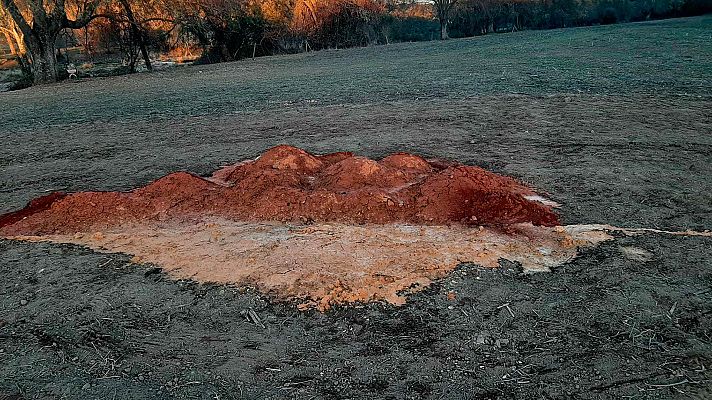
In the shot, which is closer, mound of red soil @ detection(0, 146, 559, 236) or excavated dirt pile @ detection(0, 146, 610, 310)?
excavated dirt pile @ detection(0, 146, 610, 310)

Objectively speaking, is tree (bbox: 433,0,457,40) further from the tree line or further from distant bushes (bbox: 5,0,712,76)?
distant bushes (bbox: 5,0,712,76)

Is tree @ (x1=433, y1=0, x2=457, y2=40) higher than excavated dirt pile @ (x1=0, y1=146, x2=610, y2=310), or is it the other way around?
tree @ (x1=433, y1=0, x2=457, y2=40)

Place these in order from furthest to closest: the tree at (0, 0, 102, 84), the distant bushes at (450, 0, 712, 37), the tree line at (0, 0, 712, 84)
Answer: the distant bushes at (450, 0, 712, 37) → the tree line at (0, 0, 712, 84) → the tree at (0, 0, 102, 84)

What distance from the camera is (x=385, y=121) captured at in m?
9.66

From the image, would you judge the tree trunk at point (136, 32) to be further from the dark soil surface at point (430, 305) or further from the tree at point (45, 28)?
the dark soil surface at point (430, 305)

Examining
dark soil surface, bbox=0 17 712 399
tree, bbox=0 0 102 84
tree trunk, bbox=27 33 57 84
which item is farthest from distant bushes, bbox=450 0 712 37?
dark soil surface, bbox=0 17 712 399

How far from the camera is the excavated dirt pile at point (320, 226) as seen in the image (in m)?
4.10

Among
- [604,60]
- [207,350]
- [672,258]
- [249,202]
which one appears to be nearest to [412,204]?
[249,202]

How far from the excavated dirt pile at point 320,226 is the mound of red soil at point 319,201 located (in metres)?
0.01

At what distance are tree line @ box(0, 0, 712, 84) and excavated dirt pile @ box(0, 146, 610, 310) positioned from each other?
60.6 feet

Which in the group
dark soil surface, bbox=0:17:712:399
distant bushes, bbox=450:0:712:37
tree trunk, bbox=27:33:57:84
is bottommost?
dark soil surface, bbox=0:17:712:399

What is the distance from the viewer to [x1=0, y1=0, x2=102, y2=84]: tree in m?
20.7

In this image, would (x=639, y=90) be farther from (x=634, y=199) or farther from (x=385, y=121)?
(x=634, y=199)

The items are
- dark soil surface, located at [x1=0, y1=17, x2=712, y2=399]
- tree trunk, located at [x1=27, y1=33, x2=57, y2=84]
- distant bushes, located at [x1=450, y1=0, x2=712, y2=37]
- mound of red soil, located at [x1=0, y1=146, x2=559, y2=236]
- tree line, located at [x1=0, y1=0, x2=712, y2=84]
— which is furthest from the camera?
distant bushes, located at [x1=450, y1=0, x2=712, y2=37]
